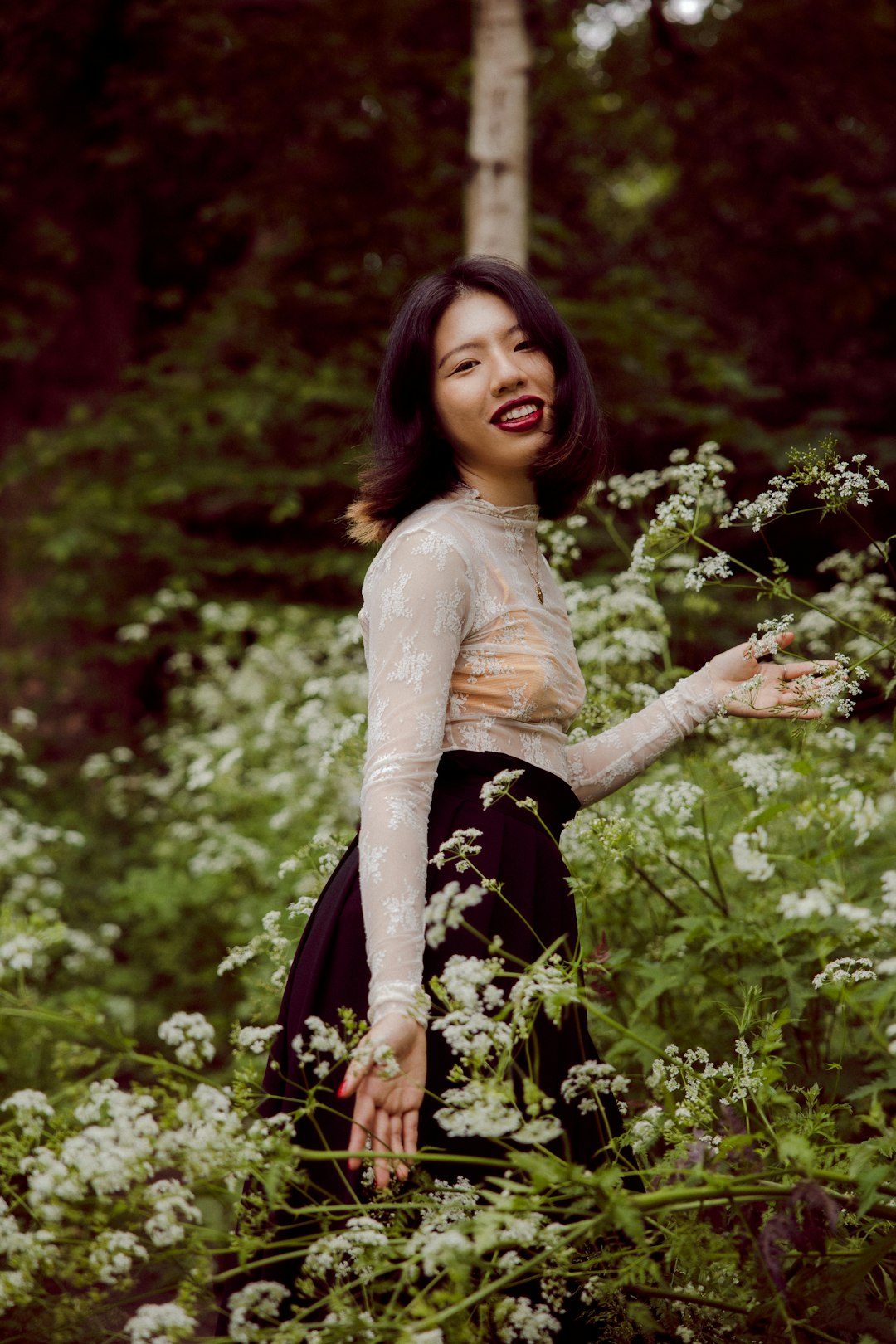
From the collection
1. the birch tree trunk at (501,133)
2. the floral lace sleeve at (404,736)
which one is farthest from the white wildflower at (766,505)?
the birch tree trunk at (501,133)

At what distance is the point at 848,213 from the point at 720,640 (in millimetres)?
3359

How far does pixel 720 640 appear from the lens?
6012mm

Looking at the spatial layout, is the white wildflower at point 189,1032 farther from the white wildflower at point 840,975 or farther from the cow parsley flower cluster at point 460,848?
the white wildflower at point 840,975

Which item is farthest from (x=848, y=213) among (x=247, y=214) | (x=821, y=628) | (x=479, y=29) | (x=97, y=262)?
(x=821, y=628)

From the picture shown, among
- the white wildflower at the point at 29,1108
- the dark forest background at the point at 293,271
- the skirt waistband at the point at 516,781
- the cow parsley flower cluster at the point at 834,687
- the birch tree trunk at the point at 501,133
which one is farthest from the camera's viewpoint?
the dark forest background at the point at 293,271

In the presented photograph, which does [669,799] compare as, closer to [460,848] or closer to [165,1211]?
[460,848]

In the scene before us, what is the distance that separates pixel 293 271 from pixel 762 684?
22.0 feet

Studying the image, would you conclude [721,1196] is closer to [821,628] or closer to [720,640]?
[821,628]

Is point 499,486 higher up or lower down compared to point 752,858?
higher up

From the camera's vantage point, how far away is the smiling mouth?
210 centimetres

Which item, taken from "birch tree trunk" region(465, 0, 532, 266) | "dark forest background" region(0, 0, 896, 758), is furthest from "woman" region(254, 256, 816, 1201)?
"dark forest background" region(0, 0, 896, 758)

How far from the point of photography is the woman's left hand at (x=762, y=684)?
1991 millimetres

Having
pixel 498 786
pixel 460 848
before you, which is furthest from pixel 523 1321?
pixel 498 786

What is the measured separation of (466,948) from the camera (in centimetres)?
188
